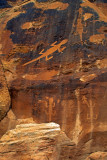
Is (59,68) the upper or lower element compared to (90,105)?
upper

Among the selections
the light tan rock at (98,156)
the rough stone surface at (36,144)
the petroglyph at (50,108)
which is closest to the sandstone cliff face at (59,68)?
the petroglyph at (50,108)

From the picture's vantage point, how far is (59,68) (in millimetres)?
7801

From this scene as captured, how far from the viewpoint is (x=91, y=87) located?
7051mm

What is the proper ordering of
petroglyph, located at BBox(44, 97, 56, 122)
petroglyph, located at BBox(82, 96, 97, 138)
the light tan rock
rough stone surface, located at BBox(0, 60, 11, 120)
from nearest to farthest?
the light tan rock
petroglyph, located at BBox(82, 96, 97, 138)
petroglyph, located at BBox(44, 97, 56, 122)
rough stone surface, located at BBox(0, 60, 11, 120)

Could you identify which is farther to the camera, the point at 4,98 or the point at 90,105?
the point at 4,98

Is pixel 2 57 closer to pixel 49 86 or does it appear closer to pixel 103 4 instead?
pixel 49 86

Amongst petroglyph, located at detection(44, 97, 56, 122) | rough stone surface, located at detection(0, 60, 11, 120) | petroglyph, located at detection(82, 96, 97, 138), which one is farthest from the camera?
rough stone surface, located at detection(0, 60, 11, 120)

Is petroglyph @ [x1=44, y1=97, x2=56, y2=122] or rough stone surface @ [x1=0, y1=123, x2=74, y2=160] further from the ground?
petroglyph @ [x1=44, y1=97, x2=56, y2=122]

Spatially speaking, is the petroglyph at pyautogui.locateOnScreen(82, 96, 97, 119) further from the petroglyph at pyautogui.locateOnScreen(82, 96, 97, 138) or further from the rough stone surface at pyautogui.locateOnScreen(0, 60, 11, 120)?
the rough stone surface at pyautogui.locateOnScreen(0, 60, 11, 120)

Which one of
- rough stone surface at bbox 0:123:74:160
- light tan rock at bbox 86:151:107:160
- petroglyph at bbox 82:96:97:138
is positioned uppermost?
petroglyph at bbox 82:96:97:138

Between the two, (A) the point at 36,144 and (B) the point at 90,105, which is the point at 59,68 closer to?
(B) the point at 90,105

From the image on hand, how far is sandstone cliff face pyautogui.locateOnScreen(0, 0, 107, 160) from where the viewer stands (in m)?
6.88

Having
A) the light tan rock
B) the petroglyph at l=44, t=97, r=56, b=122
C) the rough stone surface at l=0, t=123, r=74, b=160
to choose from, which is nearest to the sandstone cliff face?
the petroglyph at l=44, t=97, r=56, b=122

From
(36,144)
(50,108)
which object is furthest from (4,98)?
(36,144)
